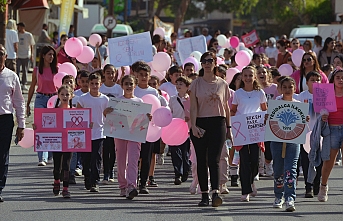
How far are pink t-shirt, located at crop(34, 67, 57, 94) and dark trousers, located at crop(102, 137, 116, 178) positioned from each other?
6.21 feet

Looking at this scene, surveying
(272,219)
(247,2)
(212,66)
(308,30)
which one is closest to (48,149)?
(212,66)

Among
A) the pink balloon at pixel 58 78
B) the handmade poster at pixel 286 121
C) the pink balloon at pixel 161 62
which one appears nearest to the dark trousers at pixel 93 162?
the pink balloon at pixel 58 78

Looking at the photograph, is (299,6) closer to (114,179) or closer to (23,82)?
(23,82)

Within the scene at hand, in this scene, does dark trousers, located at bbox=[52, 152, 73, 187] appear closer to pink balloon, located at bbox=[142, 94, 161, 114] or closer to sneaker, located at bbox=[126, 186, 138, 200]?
→ sneaker, located at bbox=[126, 186, 138, 200]

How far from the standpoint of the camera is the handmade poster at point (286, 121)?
10.3m

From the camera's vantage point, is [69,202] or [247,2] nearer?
[69,202]

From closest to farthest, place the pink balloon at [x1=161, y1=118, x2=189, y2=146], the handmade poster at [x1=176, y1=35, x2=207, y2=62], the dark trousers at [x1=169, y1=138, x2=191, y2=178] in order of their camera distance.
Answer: the pink balloon at [x1=161, y1=118, x2=189, y2=146] → the dark trousers at [x1=169, y1=138, x2=191, y2=178] → the handmade poster at [x1=176, y1=35, x2=207, y2=62]

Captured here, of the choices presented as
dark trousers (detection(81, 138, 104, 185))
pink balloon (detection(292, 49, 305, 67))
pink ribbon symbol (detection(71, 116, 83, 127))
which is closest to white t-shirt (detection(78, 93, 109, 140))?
dark trousers (detection(81, 138, 104, 185))

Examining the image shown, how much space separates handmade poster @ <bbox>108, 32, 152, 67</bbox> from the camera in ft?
50.0

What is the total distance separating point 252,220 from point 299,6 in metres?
61.2

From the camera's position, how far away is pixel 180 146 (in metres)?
12.8

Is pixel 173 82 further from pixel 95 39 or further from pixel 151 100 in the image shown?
pixel 95 39

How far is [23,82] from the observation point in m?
24.8

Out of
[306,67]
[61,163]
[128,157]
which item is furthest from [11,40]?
[128,157]
